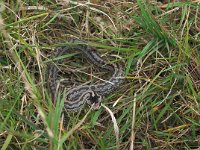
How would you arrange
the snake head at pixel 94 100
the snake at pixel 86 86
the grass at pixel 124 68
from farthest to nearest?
the snake at pixel 86 86, the snake head at pixel 94 100, the grass at pixel 124 68

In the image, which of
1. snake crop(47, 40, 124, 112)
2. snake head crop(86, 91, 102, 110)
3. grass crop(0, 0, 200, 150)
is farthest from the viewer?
snake crop(47, 40, 124, 112)

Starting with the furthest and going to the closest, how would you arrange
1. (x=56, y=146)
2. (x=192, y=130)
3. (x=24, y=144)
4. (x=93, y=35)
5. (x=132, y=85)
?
(x=93, y=35)
(x=132, y=85)
(x=192, y=130)
(x=24, y=144)
(x=56, y=146)

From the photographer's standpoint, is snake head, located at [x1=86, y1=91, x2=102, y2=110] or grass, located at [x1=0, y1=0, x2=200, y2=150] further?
snake head, located at [x1=86, y1=91, x2=102, y2=110]

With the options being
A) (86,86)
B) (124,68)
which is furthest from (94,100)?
(124,68)

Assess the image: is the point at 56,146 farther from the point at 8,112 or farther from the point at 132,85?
the point at 132,85

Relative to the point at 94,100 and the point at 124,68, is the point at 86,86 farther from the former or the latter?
the point at 124,68

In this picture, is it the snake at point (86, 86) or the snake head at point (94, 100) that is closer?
the snake head at point (94, 100)

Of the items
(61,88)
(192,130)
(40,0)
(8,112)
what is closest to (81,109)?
(61,88)
